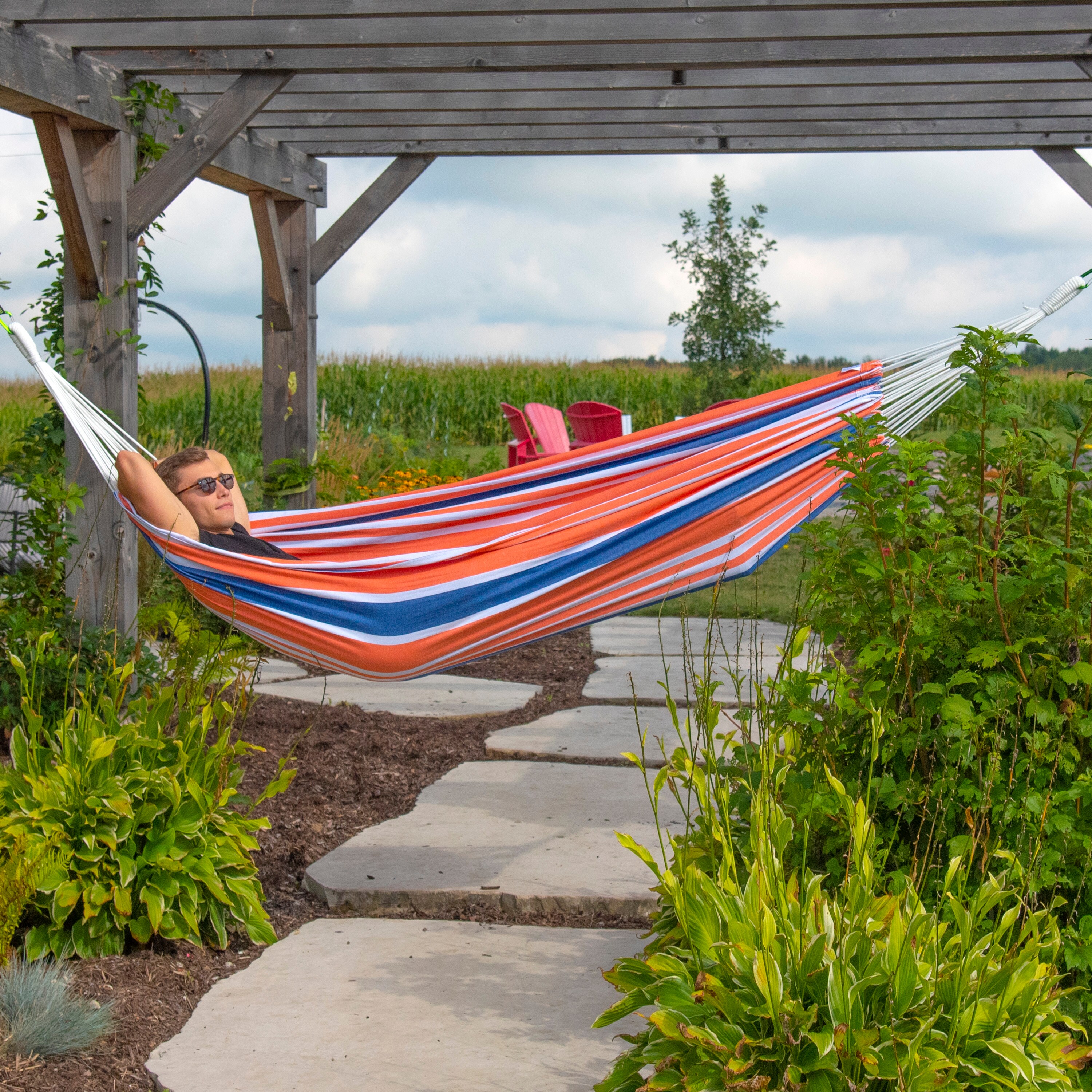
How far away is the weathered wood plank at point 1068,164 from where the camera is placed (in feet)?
14.9

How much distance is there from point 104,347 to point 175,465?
104 cm

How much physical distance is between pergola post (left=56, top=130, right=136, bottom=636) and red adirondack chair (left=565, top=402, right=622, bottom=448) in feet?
13.1

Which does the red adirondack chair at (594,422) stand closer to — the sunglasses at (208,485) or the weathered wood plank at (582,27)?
the weathered wood plank at (582,27)

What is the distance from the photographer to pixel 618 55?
3383 millimetres

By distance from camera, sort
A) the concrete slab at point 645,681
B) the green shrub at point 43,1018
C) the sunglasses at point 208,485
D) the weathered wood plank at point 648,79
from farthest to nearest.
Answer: the concrete slab at point 645,681 < the weathered wood plank at point 648,79 < the sunglasses at point 208,485 < the green shrub at point 43,1018

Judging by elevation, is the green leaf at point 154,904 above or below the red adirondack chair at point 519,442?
below

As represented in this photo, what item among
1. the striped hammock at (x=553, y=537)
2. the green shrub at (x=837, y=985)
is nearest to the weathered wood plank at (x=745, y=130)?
the striped hammock at (x=553, y=537)

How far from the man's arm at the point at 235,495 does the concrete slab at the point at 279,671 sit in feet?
4.27

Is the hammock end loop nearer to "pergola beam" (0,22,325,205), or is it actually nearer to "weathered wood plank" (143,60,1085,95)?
"pergola beam" (0,22,325,205)

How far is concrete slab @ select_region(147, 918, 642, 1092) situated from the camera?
1604 mm

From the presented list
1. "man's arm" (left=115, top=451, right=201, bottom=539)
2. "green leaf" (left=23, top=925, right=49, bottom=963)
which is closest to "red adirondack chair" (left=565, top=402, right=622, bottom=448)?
"man's arm" (left=115, top=451, right=201, bottom=539)

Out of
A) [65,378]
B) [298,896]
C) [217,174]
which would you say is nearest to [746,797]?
[298,896]

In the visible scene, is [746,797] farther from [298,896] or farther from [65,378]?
[65,378]

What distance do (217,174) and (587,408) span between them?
11.4 feet
